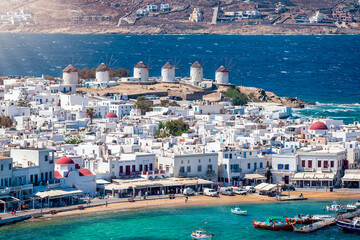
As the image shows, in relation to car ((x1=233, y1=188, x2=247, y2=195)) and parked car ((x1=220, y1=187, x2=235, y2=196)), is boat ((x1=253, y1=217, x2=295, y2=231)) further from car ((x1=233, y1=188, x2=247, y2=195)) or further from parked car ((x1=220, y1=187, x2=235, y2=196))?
car ((x1=233, y1=188, x2=247, y2=195))

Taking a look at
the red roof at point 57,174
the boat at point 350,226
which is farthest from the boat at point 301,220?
the red roof at point 57,174

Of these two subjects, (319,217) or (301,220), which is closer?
(301,220)

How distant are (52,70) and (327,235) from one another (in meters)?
124

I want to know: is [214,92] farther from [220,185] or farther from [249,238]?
[249,238]

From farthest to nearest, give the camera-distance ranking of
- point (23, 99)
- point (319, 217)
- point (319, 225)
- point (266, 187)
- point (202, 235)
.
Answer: point (23, 99), point (266, 187), point (319, 217), point (319, 225), point (202, 235)

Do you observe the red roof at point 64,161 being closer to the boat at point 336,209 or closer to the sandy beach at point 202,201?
the sandy beach at point 202,201

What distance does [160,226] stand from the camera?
5978 centimetres

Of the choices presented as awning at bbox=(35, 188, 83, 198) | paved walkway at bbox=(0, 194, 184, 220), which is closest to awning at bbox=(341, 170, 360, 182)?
paved walkway at bbox=(0, 194, 184, 220)

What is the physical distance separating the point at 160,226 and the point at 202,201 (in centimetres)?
675

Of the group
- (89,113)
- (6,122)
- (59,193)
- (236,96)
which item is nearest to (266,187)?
(59,193)

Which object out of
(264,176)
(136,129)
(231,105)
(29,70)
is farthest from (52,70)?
(264,176)

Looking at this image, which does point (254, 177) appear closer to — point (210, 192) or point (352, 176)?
point (210, 192)

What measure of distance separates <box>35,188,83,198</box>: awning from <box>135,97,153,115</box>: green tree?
4166 cm

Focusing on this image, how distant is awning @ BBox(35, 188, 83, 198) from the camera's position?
6191 centimetres
